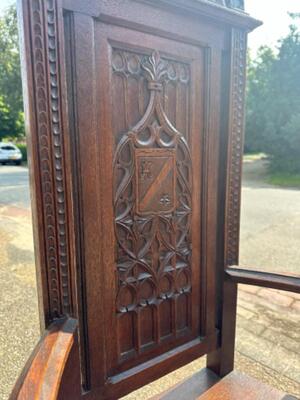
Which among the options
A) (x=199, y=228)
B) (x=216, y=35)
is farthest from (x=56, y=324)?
(x=216, y=35)

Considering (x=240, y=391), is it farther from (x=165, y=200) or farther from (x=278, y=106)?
(x=278, y=106)

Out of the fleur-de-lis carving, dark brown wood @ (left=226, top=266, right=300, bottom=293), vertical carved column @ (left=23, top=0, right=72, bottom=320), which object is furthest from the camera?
dark brown wood @ (left=226, top=266, right=300, bottom=293)

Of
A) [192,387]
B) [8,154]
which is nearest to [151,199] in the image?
[192,387]

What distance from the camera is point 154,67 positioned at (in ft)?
2.76

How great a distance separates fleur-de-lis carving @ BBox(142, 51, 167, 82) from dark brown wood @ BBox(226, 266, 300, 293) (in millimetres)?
629

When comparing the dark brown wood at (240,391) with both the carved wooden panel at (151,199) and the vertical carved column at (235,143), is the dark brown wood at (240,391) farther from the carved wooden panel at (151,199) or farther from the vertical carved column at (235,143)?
the vertical carved column at (235,143)

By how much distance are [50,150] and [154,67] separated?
0.35 metres

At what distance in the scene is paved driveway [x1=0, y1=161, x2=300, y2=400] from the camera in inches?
66.6

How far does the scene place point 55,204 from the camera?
0.73m

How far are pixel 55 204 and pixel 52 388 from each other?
0.36 m

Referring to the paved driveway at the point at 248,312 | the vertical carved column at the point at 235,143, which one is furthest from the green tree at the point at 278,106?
the vertical carved column at the point at 235,143

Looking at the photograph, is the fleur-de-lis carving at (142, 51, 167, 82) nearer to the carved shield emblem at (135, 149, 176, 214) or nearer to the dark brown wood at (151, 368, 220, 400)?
the carved shield emblem at (135, 149, 176, 214)

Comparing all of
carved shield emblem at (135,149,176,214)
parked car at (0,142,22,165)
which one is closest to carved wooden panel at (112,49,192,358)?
carved shield emblem at (135,149,176,214)

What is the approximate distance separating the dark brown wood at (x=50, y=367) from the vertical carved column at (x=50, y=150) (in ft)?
0.20
